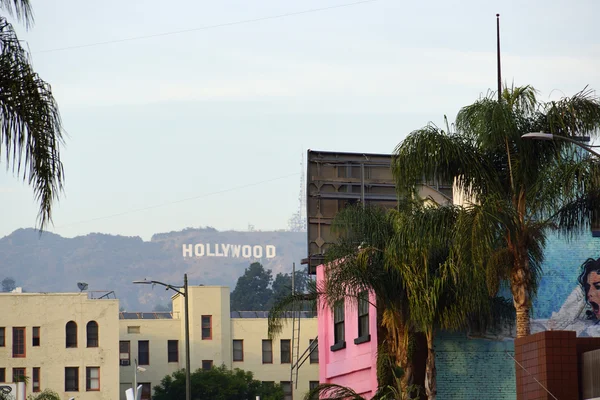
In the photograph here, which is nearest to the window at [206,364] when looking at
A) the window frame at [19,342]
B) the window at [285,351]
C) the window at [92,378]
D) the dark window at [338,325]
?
the window at [285,351]

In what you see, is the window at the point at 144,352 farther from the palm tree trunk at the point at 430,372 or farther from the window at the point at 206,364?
the palm tree trunk at the point at 430,372

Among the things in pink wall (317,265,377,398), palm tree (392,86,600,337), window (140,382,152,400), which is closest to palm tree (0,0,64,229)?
palm tree (392,86,600,337)

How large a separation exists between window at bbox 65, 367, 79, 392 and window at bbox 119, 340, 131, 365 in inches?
323

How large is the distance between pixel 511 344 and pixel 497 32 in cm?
931

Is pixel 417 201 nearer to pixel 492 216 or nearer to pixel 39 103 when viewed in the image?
pixel 492 216

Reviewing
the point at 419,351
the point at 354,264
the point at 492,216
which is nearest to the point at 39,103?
the point at 492,216

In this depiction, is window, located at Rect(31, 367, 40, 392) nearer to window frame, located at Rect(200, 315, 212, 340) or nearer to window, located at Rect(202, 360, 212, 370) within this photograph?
window, located at Rect(202, 360, 212, 370)

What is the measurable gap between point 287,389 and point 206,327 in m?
8.32

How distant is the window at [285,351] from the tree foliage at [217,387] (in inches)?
194

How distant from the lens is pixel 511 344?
3459 cm

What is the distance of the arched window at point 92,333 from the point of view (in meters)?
84.8

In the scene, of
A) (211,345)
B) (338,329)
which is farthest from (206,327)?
(338,329)

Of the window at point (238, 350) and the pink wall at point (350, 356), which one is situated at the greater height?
the pink wall at point (350, 356)

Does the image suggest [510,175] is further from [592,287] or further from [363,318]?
[363,318]
